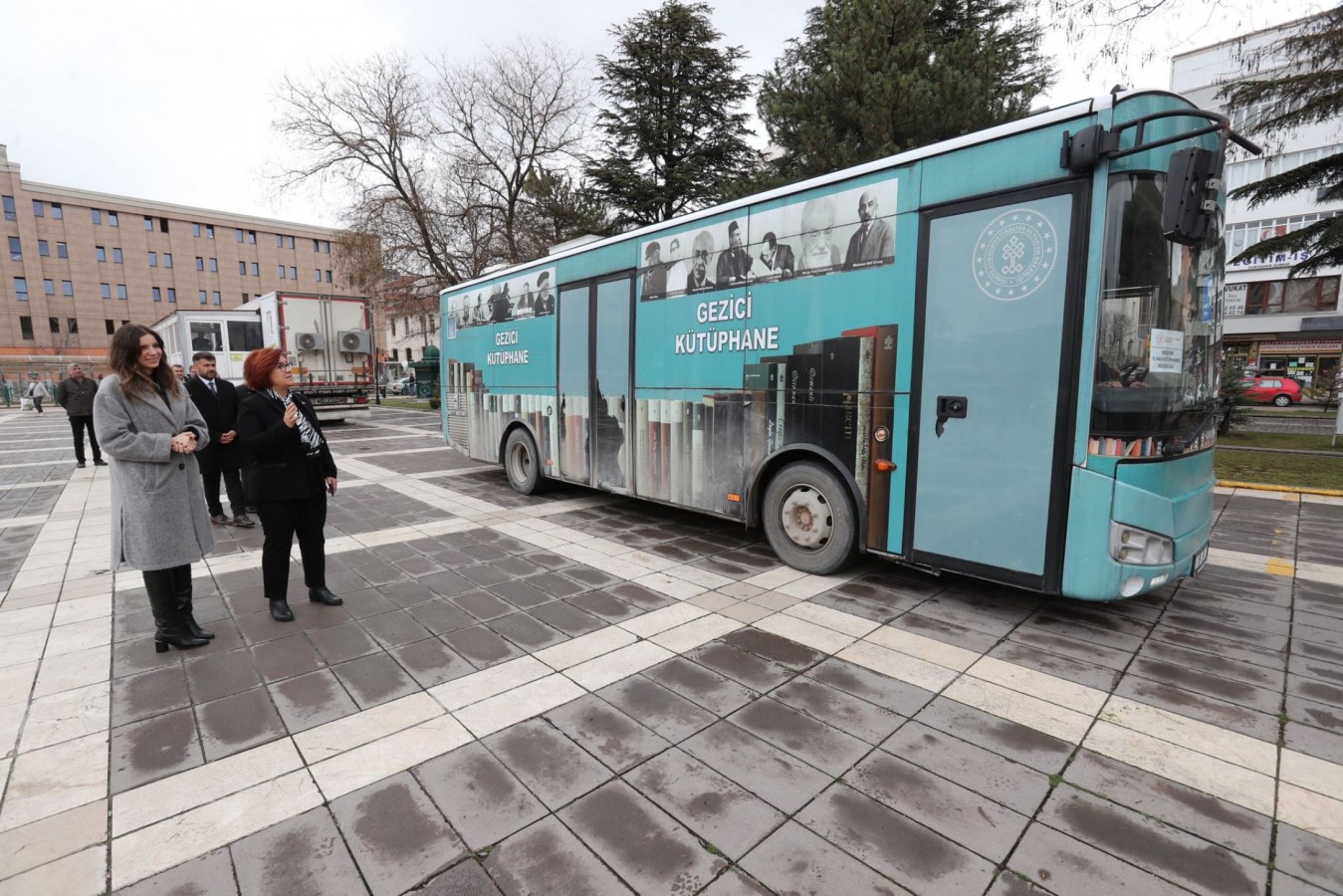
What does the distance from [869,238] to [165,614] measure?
5.20m

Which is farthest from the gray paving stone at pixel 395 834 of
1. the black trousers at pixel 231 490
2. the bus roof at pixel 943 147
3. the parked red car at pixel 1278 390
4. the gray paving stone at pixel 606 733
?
the parked red car at pixel 1278 390

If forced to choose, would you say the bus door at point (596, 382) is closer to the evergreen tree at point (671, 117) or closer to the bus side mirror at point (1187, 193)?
the bus side mirror at point (1187, 193)

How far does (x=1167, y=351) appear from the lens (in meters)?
3.63

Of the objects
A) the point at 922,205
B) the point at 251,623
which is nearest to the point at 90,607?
the point at 251,623

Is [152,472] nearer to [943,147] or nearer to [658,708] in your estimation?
[658,708]

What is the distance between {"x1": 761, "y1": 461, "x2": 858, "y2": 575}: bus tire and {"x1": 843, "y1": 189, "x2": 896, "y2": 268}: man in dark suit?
5.31 ft

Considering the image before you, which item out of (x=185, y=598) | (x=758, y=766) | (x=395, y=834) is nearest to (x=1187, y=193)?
(x=758, y=766)

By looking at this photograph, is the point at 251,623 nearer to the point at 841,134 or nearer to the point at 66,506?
the point at 66,506

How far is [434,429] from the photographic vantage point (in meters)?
18.4

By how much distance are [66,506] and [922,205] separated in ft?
34.4

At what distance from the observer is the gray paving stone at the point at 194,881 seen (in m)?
2.06

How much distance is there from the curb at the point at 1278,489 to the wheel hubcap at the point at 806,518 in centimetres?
740

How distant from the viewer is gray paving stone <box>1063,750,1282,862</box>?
2299mm

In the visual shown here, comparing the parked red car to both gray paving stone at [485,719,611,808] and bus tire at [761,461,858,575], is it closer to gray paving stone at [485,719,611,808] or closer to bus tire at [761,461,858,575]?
bus tire at [761,461,858,575]
